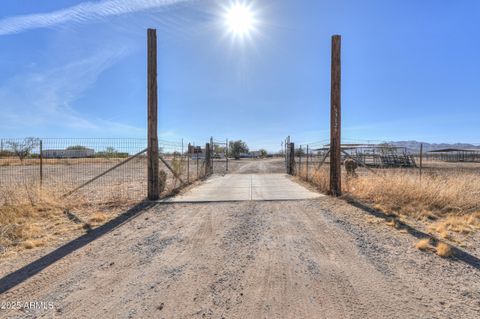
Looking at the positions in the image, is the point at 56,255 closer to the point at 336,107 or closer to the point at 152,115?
the point at 152,115

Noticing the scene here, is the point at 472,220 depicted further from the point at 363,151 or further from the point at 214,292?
the point at 363,151

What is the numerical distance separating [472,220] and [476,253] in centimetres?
207

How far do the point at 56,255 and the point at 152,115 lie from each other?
17.5 feet

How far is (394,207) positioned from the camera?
6980mm

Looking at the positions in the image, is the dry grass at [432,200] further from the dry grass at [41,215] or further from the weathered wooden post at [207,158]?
the weathered wooden post at [207,158]

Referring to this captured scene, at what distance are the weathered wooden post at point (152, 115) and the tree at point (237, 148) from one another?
221ft

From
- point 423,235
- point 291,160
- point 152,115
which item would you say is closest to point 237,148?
point 291,160

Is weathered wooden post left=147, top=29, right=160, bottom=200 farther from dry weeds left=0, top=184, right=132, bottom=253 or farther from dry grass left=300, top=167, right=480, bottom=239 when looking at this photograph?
dry grass left=300, top=167, right=480, bottom=239

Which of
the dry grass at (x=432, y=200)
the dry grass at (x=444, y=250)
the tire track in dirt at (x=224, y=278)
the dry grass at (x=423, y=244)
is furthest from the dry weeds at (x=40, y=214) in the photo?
the dry grass at (x=432, y=200)

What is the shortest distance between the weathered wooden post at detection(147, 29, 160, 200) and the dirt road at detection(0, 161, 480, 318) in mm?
3202

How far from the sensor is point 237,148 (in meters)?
86.3

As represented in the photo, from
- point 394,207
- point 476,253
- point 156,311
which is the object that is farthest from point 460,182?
point 156,311

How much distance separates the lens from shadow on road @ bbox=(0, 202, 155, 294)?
132 inches

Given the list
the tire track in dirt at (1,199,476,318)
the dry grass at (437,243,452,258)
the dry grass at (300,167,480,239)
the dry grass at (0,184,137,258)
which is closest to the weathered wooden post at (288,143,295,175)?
the dry grass at (300,167,480,239)
